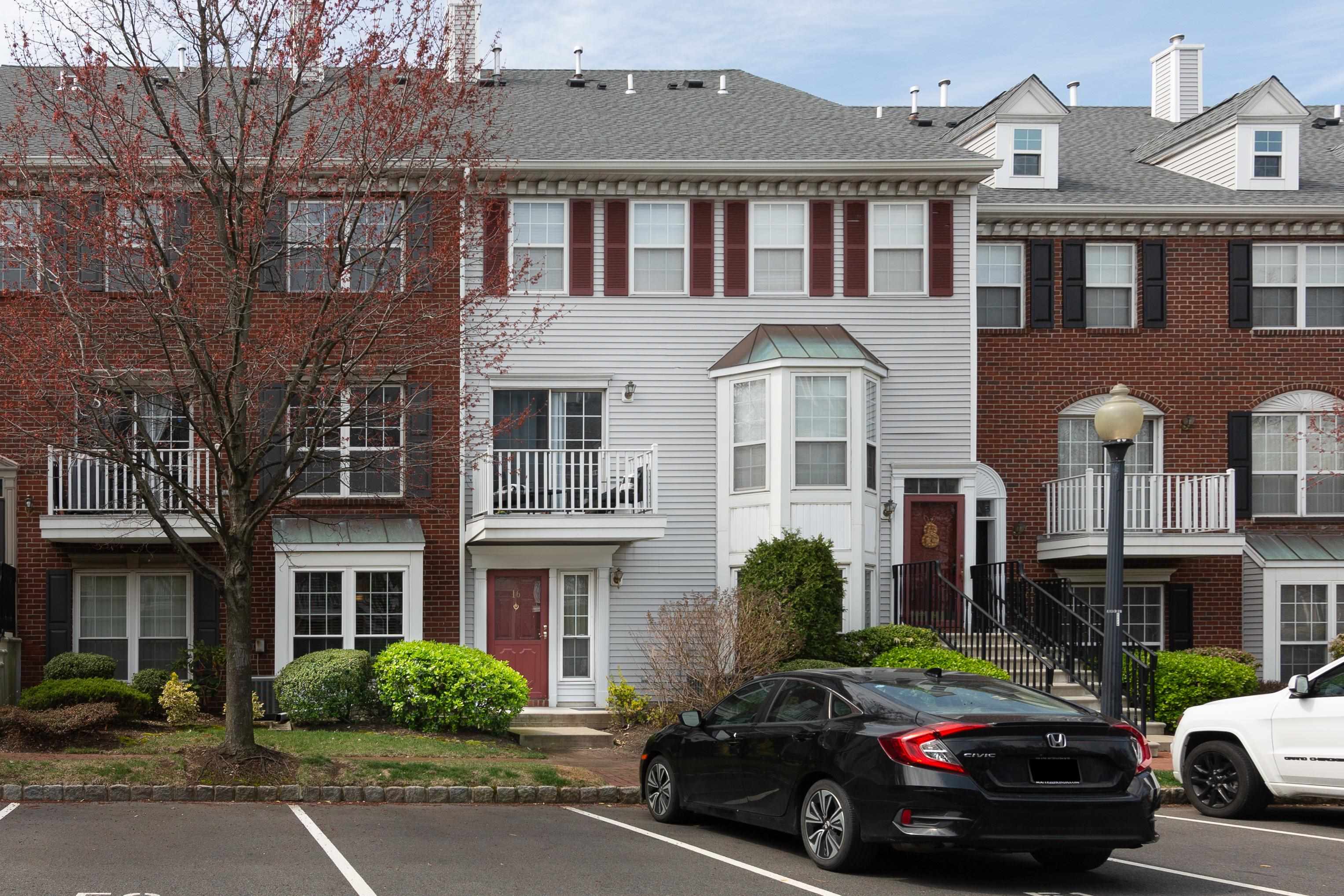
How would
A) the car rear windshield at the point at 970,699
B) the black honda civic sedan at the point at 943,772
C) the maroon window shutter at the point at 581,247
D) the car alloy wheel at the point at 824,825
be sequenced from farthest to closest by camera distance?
1. the maroon window shutter at the point at 581,247
2. the car rear windshield at the point at 970,699
3. the car alloy wheel at the point at 824,825
4. the black honda civic sedan at the point at 943,772

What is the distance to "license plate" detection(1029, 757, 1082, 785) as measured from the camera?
9477 millimetres

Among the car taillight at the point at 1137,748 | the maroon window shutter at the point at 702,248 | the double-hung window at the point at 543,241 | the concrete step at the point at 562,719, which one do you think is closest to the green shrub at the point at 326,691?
the concrete step at the point at 562,719

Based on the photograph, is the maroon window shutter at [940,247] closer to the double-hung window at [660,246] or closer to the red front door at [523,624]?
the double-hung window at [660,246]

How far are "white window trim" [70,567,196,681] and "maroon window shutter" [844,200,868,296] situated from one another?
35.3ft

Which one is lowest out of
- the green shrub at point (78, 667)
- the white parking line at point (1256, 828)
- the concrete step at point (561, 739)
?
the concrete step at point (561, 739)

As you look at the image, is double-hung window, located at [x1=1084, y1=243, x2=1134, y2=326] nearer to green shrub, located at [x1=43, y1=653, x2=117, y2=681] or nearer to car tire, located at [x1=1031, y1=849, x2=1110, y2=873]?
car tire, located at [x1=1031, y1=849, x2=1110, y2=873]

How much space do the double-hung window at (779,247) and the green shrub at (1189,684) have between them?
776cm

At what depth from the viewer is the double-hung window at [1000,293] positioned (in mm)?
24328

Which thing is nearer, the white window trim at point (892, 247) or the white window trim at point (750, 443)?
the white window trim at point (750, 443)

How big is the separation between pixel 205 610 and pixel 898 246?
38.2ft

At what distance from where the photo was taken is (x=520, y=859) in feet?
34.4

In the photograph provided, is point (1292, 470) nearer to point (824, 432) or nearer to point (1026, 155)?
point (1026, 155)

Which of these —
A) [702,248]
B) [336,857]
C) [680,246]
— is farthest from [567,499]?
[336,857]

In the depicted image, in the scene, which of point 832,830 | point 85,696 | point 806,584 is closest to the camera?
point 832,830
